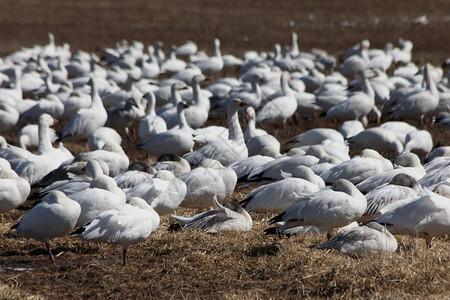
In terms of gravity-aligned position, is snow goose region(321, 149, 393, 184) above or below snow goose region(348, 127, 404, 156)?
above

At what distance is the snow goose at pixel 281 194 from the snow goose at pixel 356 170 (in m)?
0.88

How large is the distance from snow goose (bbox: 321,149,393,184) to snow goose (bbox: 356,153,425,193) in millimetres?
210

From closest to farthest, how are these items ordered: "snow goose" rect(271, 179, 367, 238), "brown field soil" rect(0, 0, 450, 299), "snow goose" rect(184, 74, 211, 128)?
"brown field soil" rect(0, 0, 450, 299), "snow goose" rect(271, 179, 367, 238), "snow goose" rect(184, 74, 211, 128)

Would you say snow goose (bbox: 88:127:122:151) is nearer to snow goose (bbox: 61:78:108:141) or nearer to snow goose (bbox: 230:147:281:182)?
snow goose (bbox: 61:78:108:141)

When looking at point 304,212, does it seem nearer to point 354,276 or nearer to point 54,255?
point 354,276

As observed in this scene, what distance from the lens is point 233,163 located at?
26.4 ft

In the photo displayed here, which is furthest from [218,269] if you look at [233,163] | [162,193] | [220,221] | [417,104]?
[417,104]

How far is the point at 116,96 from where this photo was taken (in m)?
13.3

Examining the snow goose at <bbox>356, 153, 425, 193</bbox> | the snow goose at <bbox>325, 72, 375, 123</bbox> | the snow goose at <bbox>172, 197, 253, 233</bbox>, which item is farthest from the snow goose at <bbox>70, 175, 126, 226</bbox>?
the snow goose at <bbox>325, 72, 375, 123</bbox>

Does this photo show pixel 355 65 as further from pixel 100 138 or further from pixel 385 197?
pixel 385 197

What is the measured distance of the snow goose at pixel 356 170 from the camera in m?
6.98

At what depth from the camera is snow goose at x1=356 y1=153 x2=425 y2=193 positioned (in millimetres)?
6440

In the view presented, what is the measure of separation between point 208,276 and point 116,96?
8981 mm

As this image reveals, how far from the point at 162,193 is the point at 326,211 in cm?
147
